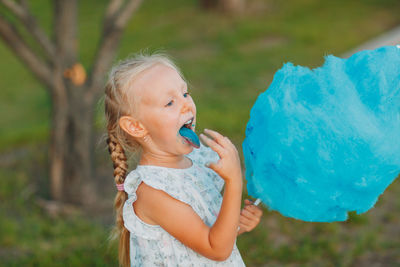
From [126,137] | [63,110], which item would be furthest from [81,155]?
[126,137]

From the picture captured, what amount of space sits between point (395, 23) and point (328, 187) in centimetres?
842

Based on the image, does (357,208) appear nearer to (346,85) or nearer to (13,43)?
(346,85)

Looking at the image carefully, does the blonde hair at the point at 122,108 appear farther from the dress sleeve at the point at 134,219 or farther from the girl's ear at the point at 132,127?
the dress sleeve at the point at 134,219

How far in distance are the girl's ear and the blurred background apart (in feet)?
1.17

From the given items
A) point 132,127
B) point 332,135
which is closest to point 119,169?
point 132,127

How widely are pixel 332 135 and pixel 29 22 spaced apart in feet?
9.44

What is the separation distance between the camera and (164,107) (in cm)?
163

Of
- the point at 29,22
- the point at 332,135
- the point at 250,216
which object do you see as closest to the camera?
the point at 332,135

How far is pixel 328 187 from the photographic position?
1.55 meters

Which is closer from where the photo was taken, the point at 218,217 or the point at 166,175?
the point at 218,217

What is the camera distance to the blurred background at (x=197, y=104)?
322 centimetres

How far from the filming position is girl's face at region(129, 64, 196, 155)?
1.63 metres

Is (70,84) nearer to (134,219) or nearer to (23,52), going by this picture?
(23,52)

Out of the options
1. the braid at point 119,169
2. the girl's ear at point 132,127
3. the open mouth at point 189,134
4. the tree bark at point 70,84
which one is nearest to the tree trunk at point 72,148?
the tree bark at point 70,84
